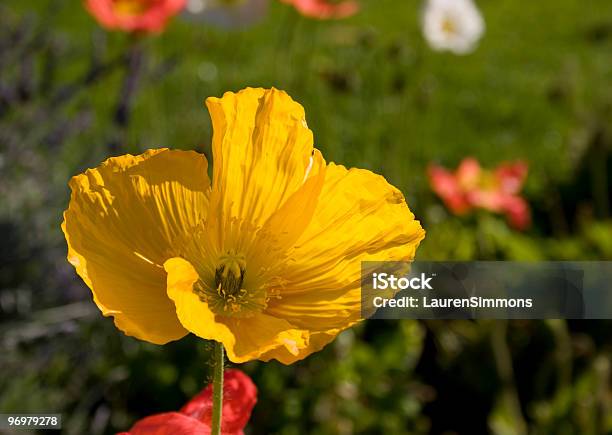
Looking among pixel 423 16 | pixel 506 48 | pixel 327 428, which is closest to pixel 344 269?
pixel 327 428

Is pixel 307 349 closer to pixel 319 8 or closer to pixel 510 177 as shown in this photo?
pixel 319 8

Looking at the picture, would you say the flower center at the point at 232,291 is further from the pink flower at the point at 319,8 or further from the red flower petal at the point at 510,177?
the red flower petal at the point at 510,177

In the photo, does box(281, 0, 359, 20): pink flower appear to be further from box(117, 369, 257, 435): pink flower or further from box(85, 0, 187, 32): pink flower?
box(117, 369, 257, 435): pink flower

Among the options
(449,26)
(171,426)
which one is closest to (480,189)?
(449,26)

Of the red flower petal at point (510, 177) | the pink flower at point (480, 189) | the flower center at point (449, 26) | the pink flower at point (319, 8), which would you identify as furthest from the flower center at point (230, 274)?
the flower center at point (449, 26)

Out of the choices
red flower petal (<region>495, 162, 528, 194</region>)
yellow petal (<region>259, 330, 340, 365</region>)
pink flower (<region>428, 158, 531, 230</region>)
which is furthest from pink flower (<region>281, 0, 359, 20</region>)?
yellow petal (<region>259, 330, 340, 365</region>)

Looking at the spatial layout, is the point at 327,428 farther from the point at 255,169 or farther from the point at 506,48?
the point at 506,48
